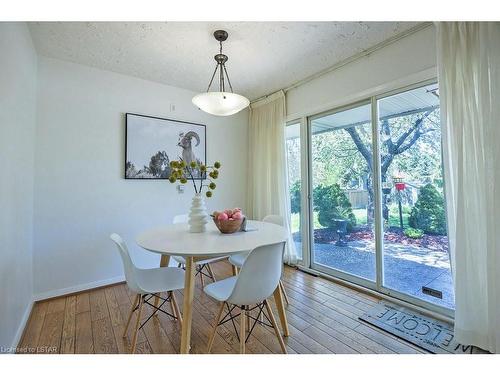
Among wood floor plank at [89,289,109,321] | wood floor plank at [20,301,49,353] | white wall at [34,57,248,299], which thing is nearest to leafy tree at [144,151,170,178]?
white wall at [34,57,248,299]

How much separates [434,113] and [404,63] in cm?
53

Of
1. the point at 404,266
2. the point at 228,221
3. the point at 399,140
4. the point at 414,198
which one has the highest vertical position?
the point at 399,140

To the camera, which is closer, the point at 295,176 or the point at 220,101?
the point at 220,101

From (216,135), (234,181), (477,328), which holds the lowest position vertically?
(477,328)

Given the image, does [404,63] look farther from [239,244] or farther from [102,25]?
[102,25]

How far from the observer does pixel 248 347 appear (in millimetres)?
1610

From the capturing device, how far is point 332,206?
114 inches

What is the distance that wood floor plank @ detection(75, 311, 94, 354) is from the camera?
1602 millimetres

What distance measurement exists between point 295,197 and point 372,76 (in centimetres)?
169

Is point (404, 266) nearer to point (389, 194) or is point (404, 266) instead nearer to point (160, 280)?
point (389, 194)

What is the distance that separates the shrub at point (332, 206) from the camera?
274 centimetres

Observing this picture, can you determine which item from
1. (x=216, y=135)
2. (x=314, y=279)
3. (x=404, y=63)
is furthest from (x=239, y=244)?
(x=216, y=135)

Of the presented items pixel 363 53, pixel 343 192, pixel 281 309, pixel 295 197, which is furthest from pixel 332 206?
pixel 363 53

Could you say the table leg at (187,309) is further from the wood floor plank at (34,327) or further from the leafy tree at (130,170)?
the leafy tree at (130,170)
